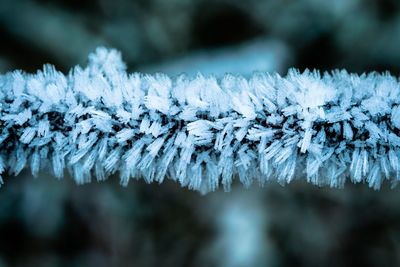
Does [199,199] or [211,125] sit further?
[199,199]

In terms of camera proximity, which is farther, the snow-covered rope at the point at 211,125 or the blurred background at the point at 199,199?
the blurred background at the point at 199,199

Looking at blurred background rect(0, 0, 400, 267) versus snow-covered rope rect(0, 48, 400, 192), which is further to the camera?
blurred background rect(0, 0, 400, 267)

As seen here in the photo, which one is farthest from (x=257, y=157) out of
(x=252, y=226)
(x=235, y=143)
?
(x=252, y=226)

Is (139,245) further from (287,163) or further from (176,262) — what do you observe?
(287,163)
